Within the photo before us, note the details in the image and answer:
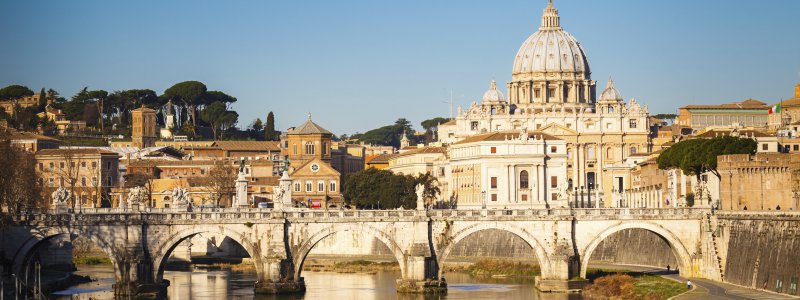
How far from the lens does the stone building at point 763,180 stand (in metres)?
95.2

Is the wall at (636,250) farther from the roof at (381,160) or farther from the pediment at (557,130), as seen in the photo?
the roof at (381,160)

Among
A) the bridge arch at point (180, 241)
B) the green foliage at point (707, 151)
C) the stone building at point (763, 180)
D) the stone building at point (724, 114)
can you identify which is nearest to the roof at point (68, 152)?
the stone building at point (724, 114)

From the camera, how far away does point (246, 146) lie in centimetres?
19238

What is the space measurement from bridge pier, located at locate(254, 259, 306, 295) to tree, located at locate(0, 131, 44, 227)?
41.9ft

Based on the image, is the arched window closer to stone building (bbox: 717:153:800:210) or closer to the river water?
the river water

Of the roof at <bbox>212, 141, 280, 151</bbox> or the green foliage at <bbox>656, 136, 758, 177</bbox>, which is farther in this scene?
the roof at <bbox>212, 141, 280, 151</bbox>

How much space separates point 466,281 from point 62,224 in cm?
2419

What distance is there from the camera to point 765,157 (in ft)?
317

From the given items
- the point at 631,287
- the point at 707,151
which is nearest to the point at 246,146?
the point at 707,151

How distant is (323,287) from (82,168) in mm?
68253

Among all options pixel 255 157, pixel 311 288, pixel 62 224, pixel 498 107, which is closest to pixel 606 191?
pixel 498 107

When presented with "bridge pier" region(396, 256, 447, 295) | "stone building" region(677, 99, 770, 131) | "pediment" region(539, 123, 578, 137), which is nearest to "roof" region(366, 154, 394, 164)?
"pediment" region(539, 123, 578, 137)

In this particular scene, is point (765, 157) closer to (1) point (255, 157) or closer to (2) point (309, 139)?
(2) point (309, 139)

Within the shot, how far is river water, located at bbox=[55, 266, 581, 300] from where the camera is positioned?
90.2 m
